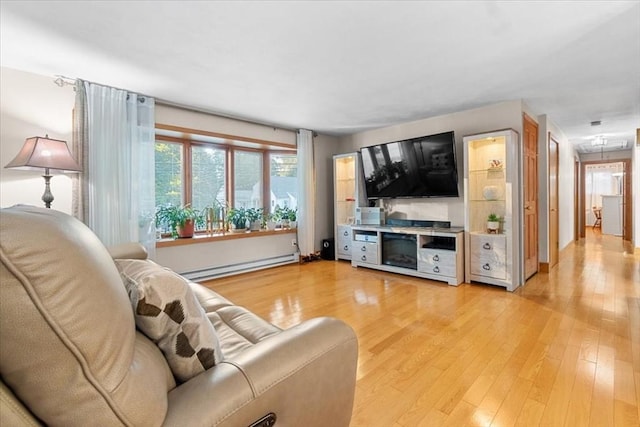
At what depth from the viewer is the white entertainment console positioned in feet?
11.9

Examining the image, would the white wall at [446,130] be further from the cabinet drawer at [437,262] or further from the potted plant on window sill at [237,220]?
the potted plant on window sill at [237,220]

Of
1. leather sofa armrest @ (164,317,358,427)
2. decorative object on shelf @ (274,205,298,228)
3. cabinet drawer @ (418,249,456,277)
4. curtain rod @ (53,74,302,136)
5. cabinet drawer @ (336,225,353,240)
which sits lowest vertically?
cabinet drawer @ (418,249,456,277)

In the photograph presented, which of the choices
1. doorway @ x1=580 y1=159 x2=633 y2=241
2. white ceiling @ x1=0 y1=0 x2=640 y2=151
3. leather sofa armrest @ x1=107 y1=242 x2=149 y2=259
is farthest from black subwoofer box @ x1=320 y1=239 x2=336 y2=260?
doorway @ x1=580 y1=159 x2=633 y2=241

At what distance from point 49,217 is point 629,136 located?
8354 millimetres

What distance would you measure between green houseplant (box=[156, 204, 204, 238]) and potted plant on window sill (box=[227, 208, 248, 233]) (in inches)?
22.7

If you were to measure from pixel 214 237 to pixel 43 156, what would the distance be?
6.51ft

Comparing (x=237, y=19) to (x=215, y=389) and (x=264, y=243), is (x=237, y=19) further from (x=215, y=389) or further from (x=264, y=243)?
(x=264, y=243)

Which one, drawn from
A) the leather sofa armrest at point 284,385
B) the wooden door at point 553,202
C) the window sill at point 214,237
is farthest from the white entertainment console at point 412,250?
the leather sofa armrest at point 284,385

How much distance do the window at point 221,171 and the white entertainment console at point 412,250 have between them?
57.4 inches

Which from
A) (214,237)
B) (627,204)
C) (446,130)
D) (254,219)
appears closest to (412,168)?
(446,130)

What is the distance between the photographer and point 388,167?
4.55 metres

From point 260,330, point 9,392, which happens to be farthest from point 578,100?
point 9,392

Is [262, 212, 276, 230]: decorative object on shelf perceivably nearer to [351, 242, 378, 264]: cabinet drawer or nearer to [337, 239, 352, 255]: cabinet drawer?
[337, 239, 352, 255]: cabinet drawer

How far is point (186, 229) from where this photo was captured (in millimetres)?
3797
